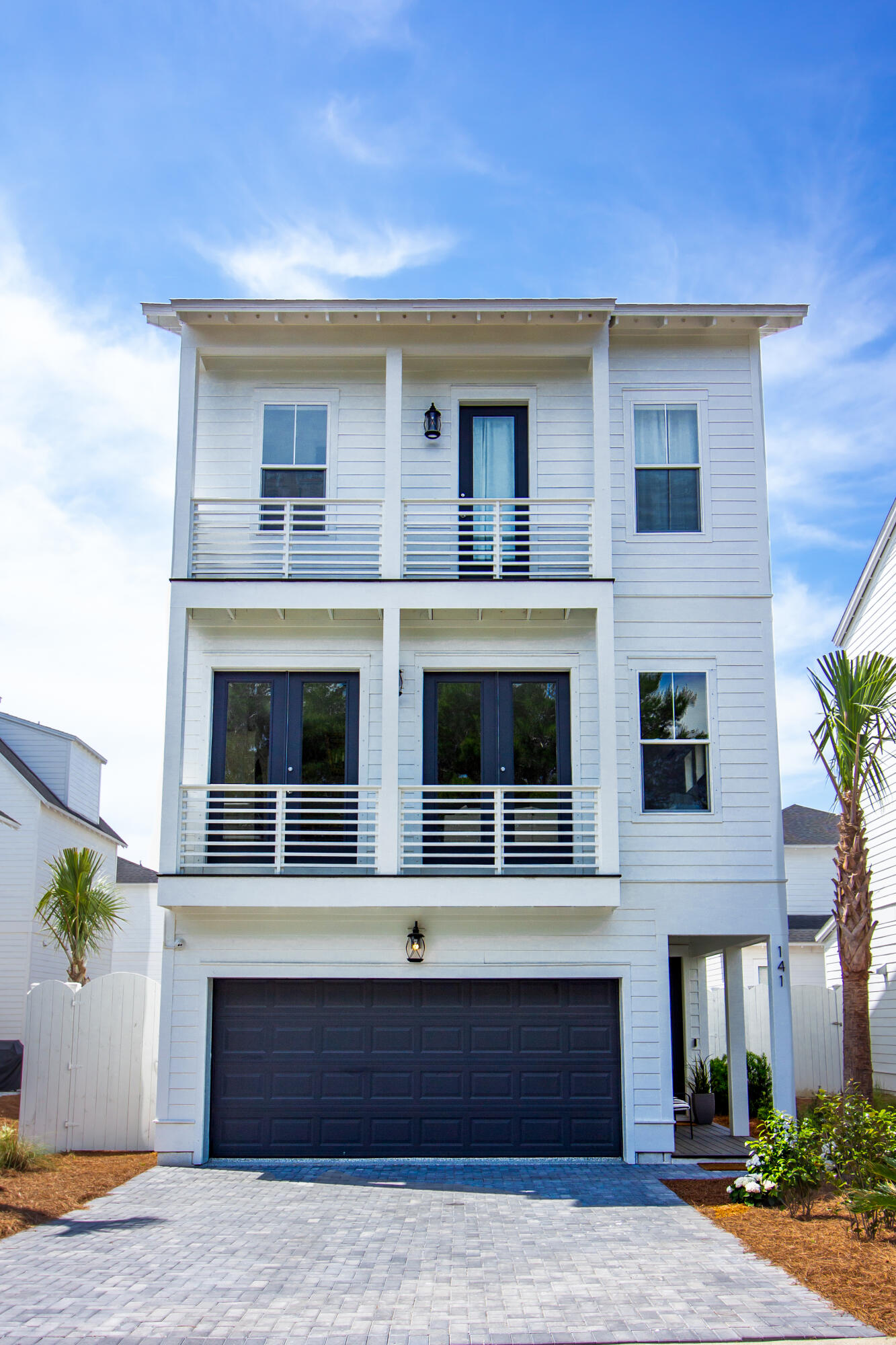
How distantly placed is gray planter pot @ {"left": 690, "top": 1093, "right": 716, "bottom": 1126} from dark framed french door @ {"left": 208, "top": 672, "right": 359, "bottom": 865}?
638 centimetres

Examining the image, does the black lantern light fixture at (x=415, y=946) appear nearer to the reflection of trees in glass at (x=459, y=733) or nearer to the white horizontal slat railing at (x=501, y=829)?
the white horizontal slat railing at (x=501, y=829)

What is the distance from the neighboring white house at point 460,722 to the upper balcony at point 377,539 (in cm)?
6

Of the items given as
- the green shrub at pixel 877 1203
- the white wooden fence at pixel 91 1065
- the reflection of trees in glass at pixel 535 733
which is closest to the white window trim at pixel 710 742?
the reflection of trees in glass at pixel 535 733

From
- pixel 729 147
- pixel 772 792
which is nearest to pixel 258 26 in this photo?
pixel 729 147

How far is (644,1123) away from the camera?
1251 cm

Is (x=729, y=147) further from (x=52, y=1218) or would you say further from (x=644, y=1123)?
(x=52, y=1218)

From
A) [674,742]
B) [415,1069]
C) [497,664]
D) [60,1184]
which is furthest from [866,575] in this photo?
[60,1184]

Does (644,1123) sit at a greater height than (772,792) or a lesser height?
lesser

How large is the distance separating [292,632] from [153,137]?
596cm

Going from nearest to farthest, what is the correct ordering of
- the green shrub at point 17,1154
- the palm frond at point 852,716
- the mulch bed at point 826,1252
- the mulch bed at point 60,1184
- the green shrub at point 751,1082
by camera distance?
1. the mulch bed at point 826,1252
2. the mulch bed at point 60,1184
3. the green shrub at point 17,1154
4. the palm frond at point 852,716
5. the green shrub at point 751,1082

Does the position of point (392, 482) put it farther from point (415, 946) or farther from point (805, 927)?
point (805, 927)

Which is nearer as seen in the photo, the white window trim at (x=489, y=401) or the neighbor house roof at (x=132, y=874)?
the white window trim at (x=489, y=401)

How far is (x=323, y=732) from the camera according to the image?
45.3 ft

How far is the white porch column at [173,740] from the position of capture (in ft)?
41.9
